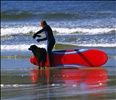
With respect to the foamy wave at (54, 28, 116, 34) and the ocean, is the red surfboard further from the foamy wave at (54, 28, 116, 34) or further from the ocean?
the foamy wave at (54, 28, 116, 34)

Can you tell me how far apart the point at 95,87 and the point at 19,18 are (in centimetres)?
2263

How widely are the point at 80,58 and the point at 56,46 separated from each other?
16.9 feet

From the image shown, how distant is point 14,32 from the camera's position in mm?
23703

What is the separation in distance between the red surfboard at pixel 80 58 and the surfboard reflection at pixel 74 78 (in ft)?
1.57

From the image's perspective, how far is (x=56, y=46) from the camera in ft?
59.5

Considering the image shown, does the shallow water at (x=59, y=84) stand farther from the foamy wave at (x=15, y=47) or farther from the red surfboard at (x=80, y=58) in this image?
the foamy wave at (x=15, y=47)

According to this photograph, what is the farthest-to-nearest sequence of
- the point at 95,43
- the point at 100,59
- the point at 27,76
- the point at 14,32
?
the point at 14,32 → the point at 95,43 → the point at 100,59 → the point at 27,76

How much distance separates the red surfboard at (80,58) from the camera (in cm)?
1282

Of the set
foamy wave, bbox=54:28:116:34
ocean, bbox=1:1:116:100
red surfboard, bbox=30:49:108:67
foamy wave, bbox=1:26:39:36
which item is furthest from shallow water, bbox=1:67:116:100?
foamy wave, bbox=1:26:39:36

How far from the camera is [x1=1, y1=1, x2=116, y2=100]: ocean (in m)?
8.65

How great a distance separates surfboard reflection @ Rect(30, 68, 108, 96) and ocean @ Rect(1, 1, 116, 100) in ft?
0.06

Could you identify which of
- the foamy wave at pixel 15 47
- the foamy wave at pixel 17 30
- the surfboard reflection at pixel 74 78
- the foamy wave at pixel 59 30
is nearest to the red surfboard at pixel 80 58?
the surfboard reflection at pixel 74 78

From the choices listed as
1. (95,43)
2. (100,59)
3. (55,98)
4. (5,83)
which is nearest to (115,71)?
(100,59)

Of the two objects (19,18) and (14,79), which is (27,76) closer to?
(14,79)
